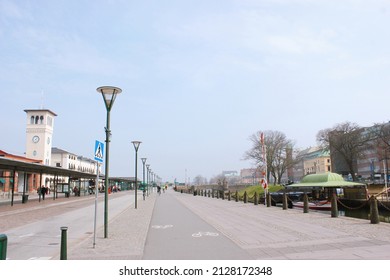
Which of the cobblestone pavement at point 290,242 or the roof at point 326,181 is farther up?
the roof at point 326,181

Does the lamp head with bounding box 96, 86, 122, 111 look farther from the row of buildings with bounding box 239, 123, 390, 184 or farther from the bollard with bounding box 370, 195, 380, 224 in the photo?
the row of buildings with bounding box 239, 123, 390, 184

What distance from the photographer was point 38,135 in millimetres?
88375

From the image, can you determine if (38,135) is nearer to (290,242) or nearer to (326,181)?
(326,181)

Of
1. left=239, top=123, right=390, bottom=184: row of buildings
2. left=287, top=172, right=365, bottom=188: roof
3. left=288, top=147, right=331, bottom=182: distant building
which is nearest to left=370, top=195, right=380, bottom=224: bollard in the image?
left=287, top=172, right=365, bottom=188: roof

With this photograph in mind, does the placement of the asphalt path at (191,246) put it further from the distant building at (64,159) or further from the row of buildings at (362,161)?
the distant building at (64,159)

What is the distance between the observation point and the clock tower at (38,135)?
288 ft

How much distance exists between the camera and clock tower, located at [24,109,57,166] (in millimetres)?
87725

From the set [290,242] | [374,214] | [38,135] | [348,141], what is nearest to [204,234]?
[290,242]

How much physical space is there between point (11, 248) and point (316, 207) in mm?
18960

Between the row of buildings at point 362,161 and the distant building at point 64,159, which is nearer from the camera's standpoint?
the row of buildings at point 362,161

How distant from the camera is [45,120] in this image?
8888cm

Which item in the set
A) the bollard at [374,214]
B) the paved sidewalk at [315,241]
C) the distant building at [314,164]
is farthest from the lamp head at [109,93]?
the distant building at [314,164]
